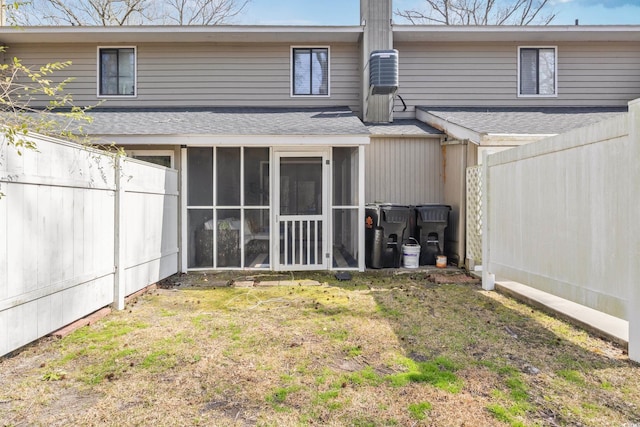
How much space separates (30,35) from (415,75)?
871cm

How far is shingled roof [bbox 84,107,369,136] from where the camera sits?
6.61 meters

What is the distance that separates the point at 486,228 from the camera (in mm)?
5629

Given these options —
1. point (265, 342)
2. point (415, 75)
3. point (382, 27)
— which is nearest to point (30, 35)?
point (382, 27)

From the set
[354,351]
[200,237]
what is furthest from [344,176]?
[354,351]

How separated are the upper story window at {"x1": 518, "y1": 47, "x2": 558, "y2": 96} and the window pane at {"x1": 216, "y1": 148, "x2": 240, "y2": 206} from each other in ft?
23.2

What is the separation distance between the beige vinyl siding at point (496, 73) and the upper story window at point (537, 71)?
12 centimetres

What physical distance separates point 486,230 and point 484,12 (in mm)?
14040

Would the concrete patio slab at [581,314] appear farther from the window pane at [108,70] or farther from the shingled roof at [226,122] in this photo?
the window pane at [108,70]

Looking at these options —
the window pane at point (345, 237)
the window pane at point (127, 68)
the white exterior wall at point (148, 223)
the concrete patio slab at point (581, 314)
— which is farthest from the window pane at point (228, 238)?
Answer: the window pane at point (127, 68)

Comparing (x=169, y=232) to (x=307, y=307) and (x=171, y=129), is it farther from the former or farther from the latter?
(x=307, y=307)

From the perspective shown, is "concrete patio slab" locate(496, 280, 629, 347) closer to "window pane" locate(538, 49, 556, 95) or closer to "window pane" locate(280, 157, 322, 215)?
"window pane" locate(280, 157, 322, 215)

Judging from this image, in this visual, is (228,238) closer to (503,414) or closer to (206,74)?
(206,74)

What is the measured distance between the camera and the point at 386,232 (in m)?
6.86

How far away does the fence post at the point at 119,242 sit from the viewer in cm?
465
